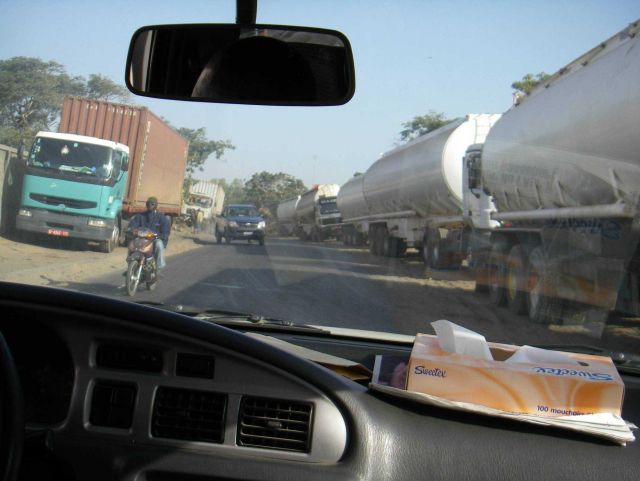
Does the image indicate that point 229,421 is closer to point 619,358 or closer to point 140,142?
point 619,358

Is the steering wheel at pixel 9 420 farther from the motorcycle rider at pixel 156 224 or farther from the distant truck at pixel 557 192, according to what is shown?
the motorcycle rider at pixel 156 224

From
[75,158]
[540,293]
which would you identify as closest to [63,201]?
[75,158]

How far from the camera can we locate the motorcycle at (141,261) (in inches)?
389

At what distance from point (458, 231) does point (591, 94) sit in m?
7.76

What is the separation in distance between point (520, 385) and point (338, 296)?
7.89 m

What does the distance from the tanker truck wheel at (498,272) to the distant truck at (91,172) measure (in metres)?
5.09

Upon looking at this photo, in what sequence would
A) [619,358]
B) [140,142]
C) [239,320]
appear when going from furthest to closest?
[140,142], [239,320], [619,358]

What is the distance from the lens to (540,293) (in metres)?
10.4

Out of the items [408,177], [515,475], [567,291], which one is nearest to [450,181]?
[408,177]

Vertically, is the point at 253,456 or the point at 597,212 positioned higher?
the point at 597,212

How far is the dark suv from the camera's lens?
21.7 meters

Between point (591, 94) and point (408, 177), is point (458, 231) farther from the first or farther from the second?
point (591, 94)

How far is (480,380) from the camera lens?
264 centimetres

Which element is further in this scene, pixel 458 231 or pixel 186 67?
pixel 458 231
